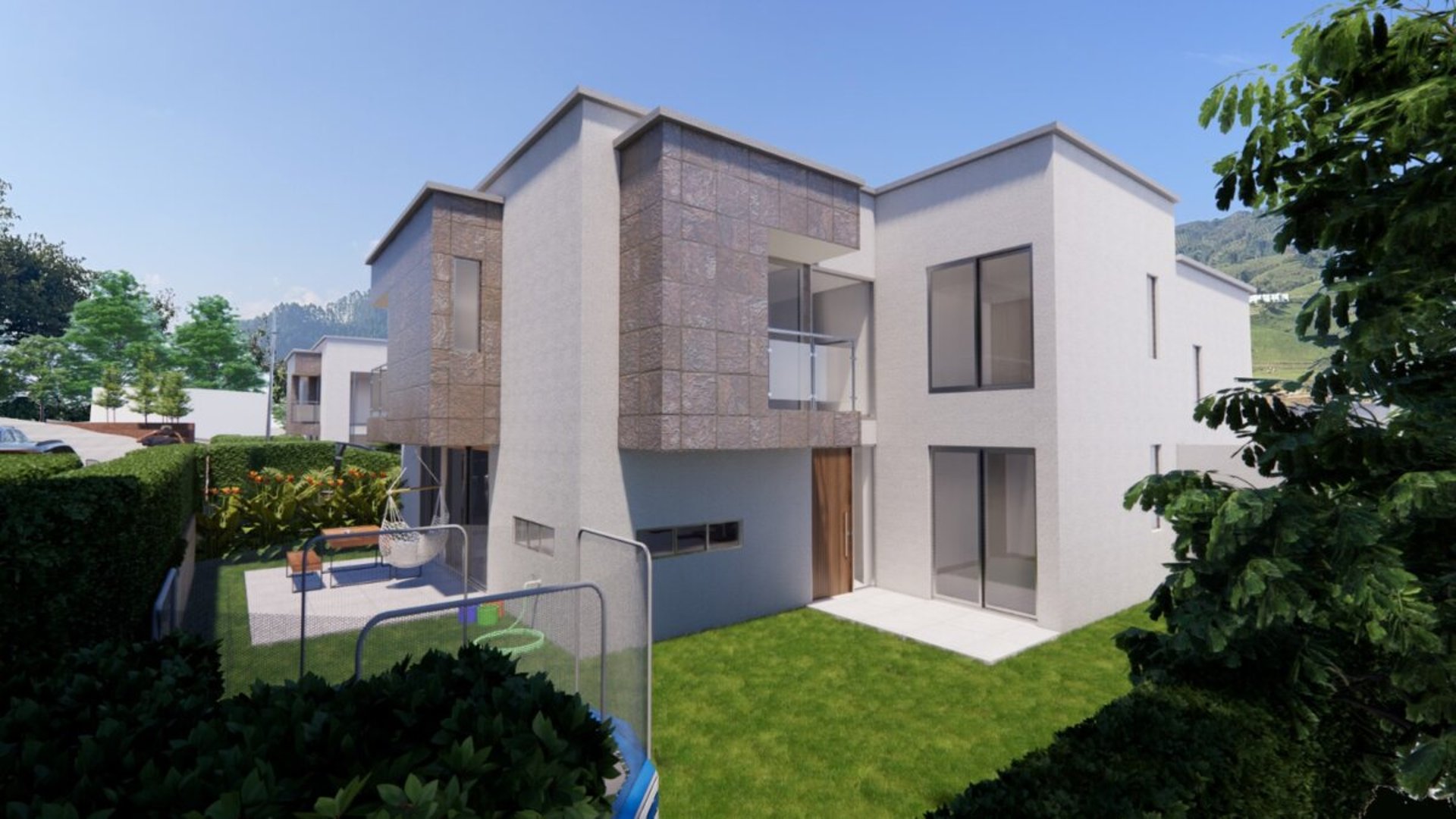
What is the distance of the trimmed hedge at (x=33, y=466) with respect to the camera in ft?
18.9

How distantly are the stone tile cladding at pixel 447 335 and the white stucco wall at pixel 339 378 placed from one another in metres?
22.6

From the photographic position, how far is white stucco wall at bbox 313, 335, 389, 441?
3181cm

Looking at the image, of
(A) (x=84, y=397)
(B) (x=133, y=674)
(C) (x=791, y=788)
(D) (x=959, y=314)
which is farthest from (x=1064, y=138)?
(A) (x=84, y=397)

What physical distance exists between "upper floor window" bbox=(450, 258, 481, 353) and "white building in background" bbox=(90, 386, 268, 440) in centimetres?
5359

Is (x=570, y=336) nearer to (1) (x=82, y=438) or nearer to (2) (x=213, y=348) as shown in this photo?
(1) (x=82, y=438)

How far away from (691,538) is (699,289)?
3.82 m

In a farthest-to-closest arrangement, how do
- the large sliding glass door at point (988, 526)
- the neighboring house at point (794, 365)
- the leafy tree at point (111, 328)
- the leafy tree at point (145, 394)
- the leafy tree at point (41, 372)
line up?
1. the leafy tree at point (111, 328)
2. the leafy tree at point (145, 394)
3. the leafy tree at point (41, 372)
4. the large sliding glass door at point (988, 526)
5. the neighboring house at point (794, 365)

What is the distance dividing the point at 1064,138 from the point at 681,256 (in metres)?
6.33

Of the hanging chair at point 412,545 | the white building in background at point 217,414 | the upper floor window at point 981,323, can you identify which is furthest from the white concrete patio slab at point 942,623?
the white building in background at point 217,414

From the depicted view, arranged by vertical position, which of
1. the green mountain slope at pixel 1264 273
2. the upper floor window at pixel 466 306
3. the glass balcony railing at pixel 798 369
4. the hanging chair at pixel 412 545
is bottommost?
the hanging chair at pixel 412 545

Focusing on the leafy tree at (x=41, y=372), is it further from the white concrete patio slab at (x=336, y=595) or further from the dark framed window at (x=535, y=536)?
the dark framed window at (x=535, y=536)

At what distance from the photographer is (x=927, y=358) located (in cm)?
1167

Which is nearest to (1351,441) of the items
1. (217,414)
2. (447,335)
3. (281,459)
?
(447,335)

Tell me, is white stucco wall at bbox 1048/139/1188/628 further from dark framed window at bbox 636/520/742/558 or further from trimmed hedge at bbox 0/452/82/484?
trimmed hedge at bbox 0/452/82/484
